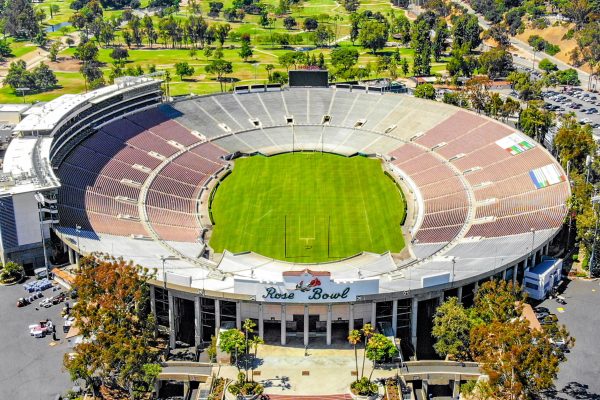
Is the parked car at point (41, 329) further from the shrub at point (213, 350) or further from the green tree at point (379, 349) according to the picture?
the green tree at point (379, 349)

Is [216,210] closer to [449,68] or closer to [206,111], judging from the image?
[206,111]

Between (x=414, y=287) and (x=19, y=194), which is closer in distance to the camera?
(x=414, y=287)

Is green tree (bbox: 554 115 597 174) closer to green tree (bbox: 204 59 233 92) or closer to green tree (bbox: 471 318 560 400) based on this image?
green tree (bbox: 471 318 560 400)

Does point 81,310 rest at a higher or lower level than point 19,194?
lower

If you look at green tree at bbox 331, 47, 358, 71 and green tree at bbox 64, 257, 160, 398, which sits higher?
green tree at bbox 331, 47, 358, 71

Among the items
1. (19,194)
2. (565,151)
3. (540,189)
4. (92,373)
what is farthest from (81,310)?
(565,151)

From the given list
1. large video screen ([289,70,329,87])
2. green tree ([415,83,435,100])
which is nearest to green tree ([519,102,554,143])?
green tree ([415,83,435,100])

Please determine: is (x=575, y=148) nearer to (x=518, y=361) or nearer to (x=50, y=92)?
(x=518, y=361)
